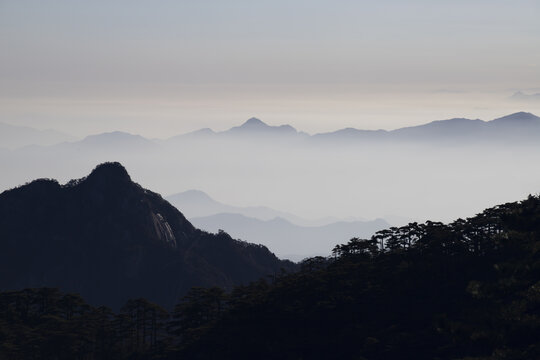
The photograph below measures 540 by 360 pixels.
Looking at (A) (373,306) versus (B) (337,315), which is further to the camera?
(A) (373,306)

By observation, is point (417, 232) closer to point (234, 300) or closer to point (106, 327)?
point (234, 300)

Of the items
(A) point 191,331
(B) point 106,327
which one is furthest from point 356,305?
(B) point 106,327

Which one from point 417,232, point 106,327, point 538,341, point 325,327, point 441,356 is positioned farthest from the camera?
point 417,232

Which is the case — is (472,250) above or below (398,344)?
above

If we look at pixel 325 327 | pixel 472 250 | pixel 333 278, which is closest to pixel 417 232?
pixel 472 250

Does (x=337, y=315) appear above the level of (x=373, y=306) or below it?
below

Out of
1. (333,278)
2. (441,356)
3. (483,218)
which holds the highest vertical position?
(483,218)

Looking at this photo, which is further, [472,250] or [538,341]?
[472,250]

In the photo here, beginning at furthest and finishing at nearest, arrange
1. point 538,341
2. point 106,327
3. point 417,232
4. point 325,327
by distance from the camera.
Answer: point 417,232 < point 106,327 < point 325,327 < point 538,341

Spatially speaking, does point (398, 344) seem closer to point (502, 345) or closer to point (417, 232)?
point (417, 232)

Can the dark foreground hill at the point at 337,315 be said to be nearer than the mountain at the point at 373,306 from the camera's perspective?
No

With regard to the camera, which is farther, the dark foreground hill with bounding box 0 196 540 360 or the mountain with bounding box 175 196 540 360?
the dark foreground hill with bounding box 0 196 540 360
